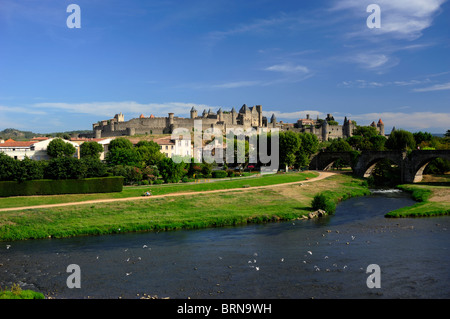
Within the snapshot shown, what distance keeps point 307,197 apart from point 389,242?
18.7 metres

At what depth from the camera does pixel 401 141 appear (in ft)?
271

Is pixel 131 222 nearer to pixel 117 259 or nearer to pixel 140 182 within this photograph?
pixel 117 259

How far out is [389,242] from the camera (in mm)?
24031

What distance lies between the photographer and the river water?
1677 centimetres

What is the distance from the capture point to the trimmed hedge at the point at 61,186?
3638cm

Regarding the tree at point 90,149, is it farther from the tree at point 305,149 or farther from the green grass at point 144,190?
the tree at point 305,149

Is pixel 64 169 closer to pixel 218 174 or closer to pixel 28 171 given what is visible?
pixel 28 171

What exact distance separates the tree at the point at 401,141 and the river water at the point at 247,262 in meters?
56.1

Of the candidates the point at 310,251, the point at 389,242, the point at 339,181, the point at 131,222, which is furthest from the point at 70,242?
the point at 339,181

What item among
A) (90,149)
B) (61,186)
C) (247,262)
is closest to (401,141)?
(90,149)

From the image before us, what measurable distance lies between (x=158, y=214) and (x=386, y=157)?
141ft

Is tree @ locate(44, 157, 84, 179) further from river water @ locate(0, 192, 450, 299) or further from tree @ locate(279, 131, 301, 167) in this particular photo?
tree @ locate(279, 131, 301, 167)

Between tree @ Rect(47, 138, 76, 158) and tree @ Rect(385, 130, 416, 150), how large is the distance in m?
62.9

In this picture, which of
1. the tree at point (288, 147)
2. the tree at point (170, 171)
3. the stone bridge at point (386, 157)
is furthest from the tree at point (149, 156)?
the stone bridge at point (386, 157)
